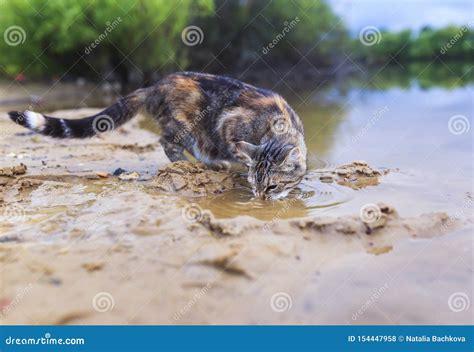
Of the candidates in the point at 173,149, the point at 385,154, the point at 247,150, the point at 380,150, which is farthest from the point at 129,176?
the point at 380,150

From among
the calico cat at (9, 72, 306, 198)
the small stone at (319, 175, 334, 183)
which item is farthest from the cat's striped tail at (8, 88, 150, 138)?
the small stone at (319, 175, 334, 183)

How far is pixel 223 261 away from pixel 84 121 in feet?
10.0

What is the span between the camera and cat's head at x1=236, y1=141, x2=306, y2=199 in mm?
5273

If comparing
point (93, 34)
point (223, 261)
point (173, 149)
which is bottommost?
point (93, 34)

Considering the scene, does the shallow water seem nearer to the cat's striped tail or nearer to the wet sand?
the wet sand

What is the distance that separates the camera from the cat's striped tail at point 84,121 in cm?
553

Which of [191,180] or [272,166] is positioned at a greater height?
[272,166]

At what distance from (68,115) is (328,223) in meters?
8.28

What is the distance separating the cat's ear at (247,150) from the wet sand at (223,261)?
1.52ft

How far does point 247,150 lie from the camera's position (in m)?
5.43

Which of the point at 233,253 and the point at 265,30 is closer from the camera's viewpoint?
the point at 233,253

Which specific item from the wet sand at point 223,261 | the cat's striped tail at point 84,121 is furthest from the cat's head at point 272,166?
the cat's striped tail at point 84,121

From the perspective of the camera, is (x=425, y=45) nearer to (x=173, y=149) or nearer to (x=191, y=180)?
(x=173, y=149)
